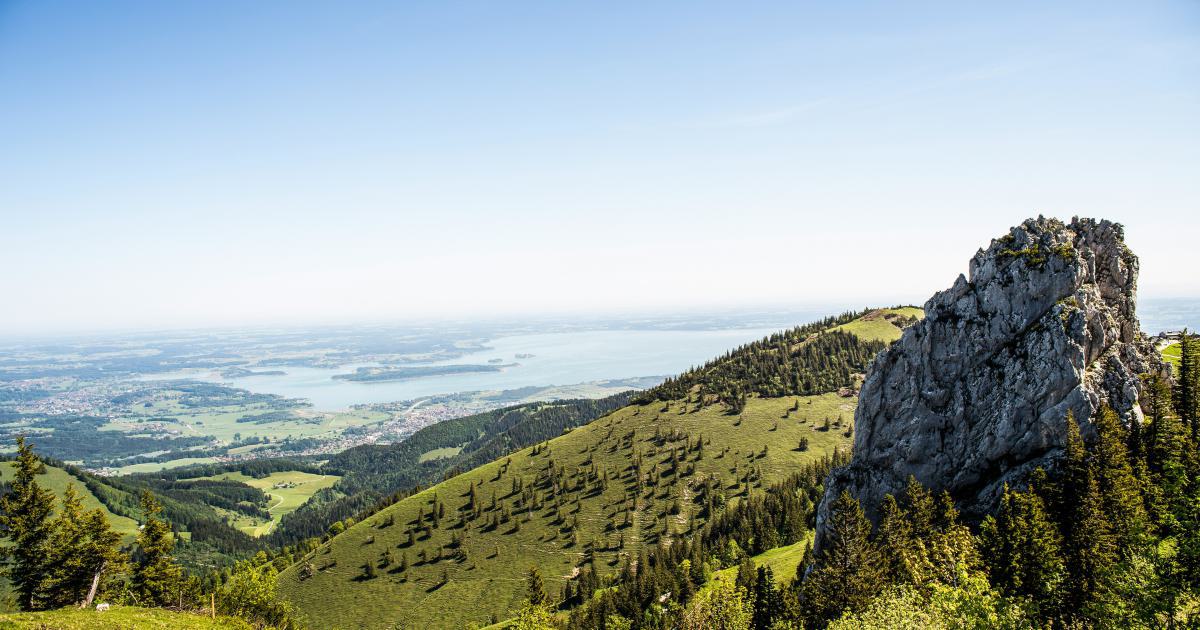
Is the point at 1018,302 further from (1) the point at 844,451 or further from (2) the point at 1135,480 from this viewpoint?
(1) the point at 844,451

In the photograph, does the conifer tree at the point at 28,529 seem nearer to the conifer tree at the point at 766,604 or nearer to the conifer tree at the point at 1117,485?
the conifer tree at the point at 766,604

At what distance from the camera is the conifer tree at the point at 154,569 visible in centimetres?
6838

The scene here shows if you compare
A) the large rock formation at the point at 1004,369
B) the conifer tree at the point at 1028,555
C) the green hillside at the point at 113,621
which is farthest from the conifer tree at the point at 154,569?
the conifer tree at the point at 1028,555

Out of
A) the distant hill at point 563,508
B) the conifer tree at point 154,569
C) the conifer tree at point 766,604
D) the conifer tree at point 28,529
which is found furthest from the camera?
the distant hill at point 563,508

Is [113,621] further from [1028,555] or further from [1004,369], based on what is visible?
[1004,369]

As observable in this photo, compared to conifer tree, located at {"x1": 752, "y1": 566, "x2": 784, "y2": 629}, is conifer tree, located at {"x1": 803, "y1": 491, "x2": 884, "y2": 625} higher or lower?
conifer tree, located at {"x1": 803, "y1": 491, "x2": 884, "y2": 625}

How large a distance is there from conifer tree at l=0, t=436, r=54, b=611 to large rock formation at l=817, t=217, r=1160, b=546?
298 ft

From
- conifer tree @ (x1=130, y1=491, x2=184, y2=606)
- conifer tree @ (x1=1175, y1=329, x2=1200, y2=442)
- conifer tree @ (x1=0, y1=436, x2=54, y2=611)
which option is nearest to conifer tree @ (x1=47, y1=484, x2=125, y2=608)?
conifer tree @ (x1=0, y1=436, x2=54, y2=611)

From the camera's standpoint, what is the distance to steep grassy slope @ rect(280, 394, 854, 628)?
120250 millimetres

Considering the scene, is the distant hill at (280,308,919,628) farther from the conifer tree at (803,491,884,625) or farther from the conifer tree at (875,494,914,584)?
the conifer tree at (875,494,914,584)

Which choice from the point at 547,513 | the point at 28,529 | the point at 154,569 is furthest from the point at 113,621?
the point at 547,513

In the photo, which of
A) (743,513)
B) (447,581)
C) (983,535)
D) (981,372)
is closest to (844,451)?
(743,513)

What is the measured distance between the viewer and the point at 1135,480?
52.0m

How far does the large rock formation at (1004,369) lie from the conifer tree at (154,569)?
277 ft
